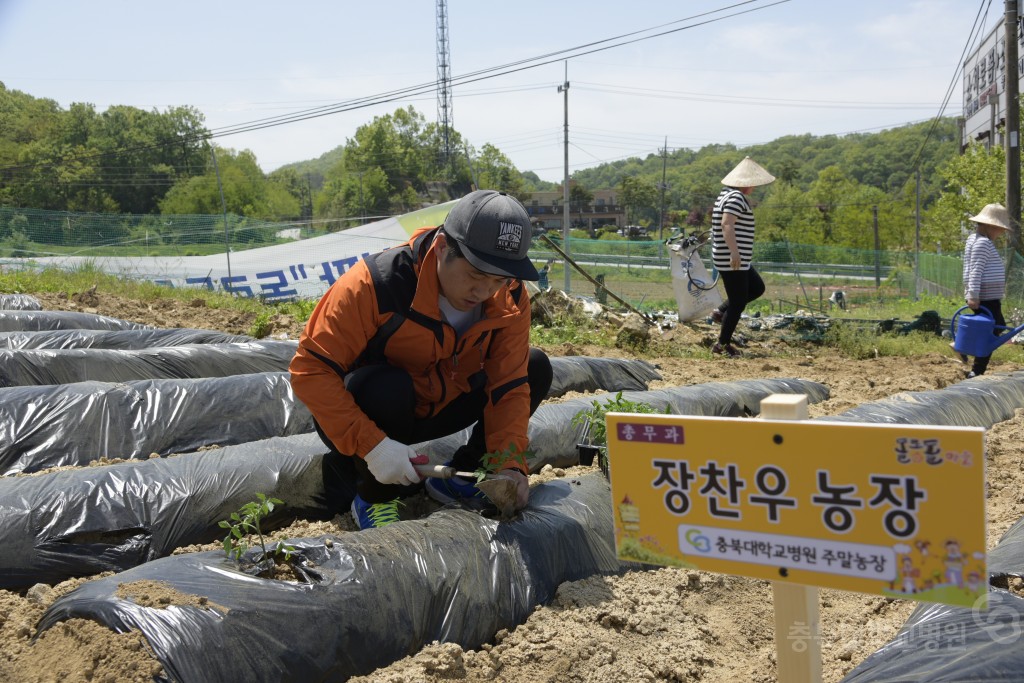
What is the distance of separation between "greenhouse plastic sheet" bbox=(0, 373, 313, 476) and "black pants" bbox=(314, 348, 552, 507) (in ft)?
3.67

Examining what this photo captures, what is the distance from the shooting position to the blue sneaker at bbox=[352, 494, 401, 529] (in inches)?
100

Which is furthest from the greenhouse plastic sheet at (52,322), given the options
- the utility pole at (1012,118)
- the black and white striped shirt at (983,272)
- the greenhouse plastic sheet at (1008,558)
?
the utility pole at (1012,118)

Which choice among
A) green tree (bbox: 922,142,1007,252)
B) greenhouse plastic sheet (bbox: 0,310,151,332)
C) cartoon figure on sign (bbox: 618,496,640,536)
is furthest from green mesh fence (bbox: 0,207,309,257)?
green tree (bbox: 922,142,1007,252)

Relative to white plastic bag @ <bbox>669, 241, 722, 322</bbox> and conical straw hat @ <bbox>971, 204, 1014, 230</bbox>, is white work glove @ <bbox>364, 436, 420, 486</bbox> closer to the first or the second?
conical straw hat @ <bbox>971, 204, 1014, 230</bbox>

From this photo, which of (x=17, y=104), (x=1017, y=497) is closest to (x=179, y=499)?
(x=1017, y=497)

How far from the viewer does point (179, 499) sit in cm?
271

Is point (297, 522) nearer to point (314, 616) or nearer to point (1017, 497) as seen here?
point (314, 616)

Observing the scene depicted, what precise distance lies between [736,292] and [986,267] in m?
1.80

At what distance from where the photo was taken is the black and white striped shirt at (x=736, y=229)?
6.55m

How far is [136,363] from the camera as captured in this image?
15.4ft

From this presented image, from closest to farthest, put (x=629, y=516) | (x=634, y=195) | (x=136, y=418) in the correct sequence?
(x=629, y=516) → (x=136, y=418) → (x=634, y=195)

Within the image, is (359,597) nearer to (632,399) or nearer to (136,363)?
(632,399)

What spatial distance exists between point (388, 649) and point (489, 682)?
258 millimetres

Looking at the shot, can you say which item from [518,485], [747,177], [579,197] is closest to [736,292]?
[747,177]
